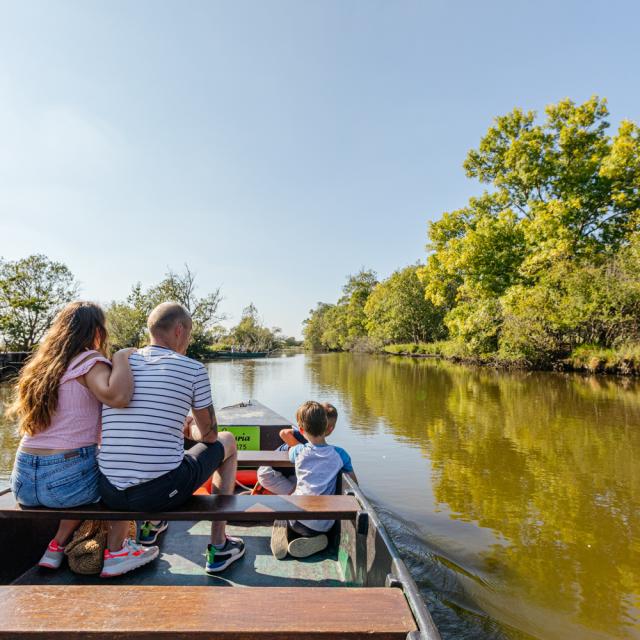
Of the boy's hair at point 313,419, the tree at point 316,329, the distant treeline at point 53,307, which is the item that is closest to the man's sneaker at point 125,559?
the boy's hair at point 313,419

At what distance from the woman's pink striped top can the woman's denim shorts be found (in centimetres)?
6

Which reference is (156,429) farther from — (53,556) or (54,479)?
(53,556)

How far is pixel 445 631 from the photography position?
8.89ft

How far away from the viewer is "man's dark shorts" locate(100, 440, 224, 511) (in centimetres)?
208

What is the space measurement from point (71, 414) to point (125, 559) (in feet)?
3.03

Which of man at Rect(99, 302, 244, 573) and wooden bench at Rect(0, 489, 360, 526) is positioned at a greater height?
man at Rect(99, 302, 244, 573)

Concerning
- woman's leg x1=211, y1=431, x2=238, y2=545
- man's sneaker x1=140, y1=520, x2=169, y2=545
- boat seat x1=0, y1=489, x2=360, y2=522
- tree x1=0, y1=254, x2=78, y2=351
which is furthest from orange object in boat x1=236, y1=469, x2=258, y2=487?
tree x1=0, y1=254, x2=78, y2=351

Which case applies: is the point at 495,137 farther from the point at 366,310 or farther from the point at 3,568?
the point at 366,310

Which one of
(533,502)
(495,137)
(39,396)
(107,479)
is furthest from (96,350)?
(495,137)

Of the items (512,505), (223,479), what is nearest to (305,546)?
(223,479)

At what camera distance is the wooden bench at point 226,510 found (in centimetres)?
212

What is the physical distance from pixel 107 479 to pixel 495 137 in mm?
25191

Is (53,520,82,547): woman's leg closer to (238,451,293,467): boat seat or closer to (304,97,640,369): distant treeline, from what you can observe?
(238,451,293,467): boat seat

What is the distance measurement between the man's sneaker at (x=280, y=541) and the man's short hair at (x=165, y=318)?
152 centimetres
